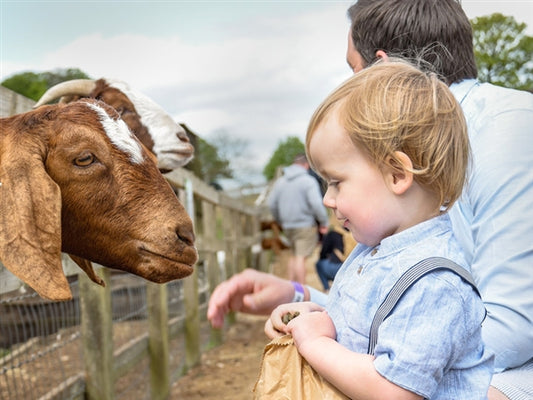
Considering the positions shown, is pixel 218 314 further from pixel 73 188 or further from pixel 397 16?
pixel 397 16

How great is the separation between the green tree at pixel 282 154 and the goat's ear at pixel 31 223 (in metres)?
71.0

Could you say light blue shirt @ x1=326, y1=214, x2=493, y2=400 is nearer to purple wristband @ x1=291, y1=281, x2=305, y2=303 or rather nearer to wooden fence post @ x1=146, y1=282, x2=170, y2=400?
purple wristband @ x1=291, y1=281, x2=305, y2=303

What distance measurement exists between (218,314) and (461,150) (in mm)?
682

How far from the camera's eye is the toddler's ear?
1305 mm

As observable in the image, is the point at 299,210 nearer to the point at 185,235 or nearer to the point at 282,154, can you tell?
the point at 185,235

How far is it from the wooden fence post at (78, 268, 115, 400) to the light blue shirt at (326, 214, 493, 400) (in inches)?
81.0

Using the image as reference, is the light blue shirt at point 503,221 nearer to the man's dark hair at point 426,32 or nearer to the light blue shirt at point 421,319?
the man's dark hair at point 426,32

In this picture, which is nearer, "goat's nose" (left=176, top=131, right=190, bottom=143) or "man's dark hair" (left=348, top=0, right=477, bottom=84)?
"man's dark hair" (left=348, top=0, right=477, bottom=84)

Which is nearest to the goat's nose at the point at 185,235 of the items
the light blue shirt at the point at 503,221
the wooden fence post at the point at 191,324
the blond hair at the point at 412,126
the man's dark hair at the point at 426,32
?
the blond hair at the point at 412,126

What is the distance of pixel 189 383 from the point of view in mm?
5289

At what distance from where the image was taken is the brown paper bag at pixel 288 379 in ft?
4.10

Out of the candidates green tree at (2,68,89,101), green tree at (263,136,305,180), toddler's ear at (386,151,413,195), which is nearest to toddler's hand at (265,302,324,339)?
toddler's ear at (386,151,413,195)

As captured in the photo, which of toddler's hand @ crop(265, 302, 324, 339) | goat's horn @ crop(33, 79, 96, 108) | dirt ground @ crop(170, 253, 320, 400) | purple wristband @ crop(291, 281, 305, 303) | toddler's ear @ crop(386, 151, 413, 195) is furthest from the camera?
dirt ground @ crop(170, 253, 320, 400)

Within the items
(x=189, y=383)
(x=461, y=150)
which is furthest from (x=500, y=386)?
(x=189, y=383)
